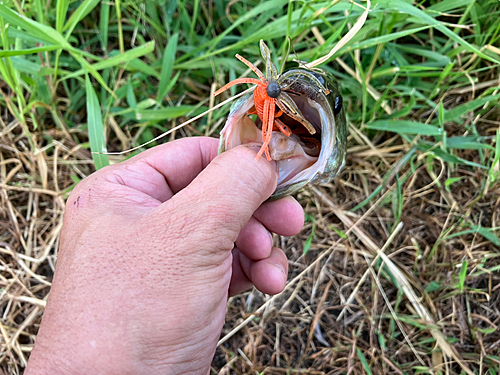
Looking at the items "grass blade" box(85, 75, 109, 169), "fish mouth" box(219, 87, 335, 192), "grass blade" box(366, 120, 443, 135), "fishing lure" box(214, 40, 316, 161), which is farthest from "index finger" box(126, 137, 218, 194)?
"grass blade" box(366, 120, 443, 135)

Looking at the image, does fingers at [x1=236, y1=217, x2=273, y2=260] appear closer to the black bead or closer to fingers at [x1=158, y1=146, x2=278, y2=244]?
fingers at [x1=158, y1=146, x2=278, y2=244]

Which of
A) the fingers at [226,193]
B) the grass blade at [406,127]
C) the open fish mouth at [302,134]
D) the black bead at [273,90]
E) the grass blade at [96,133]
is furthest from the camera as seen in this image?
the grass blade at [406,127]

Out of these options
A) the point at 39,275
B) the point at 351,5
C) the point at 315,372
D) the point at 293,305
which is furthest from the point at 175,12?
the point at 315,372

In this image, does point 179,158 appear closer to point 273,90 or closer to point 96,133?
point 96,133

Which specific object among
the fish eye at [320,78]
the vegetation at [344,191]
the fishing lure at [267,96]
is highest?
the fishing lure at [267,96]

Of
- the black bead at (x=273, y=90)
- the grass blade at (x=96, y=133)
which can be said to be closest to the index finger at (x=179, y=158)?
the grass blade at (x=96, y=133)

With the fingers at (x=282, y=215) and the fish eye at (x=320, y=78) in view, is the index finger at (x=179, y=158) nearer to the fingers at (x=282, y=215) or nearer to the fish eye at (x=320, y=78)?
the fingers at (x=282, y=215)

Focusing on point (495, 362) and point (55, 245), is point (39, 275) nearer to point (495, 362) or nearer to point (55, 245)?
point (55, 245)
